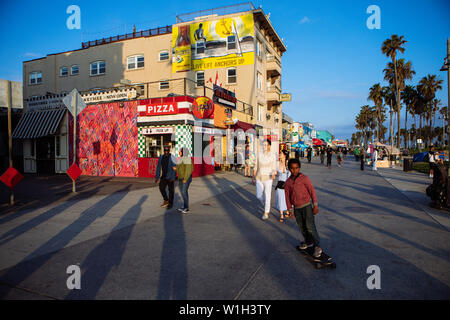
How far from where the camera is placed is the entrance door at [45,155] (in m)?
19.5

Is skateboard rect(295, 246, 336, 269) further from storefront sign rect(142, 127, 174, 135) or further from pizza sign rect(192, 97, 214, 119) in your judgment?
storefront sign rect(142, 127, 174, 135)

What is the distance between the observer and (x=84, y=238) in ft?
18.0

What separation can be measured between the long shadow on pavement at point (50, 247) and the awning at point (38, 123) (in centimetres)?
1282

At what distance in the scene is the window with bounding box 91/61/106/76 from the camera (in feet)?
98.1

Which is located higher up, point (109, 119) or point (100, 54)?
point (100, 54)

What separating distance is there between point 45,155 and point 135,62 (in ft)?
45.6

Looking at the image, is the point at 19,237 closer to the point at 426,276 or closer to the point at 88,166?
the point at 426,276

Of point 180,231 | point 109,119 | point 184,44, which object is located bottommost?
point 180,231

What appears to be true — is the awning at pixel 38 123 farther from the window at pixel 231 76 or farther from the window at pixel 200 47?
the window at pixel 231 76

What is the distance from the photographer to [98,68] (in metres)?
30.1

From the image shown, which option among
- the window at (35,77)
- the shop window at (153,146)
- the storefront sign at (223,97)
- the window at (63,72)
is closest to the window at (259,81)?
the storefront sign at (223,97)
